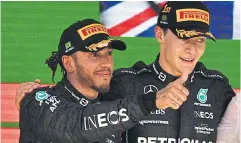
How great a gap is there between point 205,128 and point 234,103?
19 centimetres

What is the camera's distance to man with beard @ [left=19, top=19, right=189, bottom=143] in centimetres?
379

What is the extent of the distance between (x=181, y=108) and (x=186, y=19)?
448 mm

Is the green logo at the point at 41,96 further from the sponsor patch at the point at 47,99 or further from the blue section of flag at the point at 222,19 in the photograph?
the blue section of flag at the point at 222,19

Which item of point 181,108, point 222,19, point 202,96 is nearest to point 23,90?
point 181,108

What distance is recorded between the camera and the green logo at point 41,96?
417 cm

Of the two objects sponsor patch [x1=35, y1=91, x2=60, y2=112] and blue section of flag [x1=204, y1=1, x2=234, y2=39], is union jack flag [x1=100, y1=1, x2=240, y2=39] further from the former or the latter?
sponsor patch [x1=35, y1=91, x2=60, y2=112]

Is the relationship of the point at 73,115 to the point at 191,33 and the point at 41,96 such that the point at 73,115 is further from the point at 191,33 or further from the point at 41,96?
the point at 191,33

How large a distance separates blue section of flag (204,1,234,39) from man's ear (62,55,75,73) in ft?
5.28

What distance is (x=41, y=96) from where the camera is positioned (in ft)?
13.8

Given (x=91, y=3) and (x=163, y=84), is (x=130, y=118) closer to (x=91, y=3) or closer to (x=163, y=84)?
(x=163, y=84)

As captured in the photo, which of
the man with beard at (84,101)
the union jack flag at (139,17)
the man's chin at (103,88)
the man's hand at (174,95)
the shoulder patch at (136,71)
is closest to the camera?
the man's hand at (174,95)

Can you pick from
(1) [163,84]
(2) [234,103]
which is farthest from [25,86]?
(2) [234,103]

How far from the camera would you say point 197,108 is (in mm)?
4418

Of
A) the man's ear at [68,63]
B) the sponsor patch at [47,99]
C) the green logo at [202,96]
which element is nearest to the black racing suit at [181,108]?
the green logo at [202,96]
